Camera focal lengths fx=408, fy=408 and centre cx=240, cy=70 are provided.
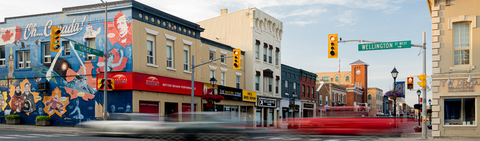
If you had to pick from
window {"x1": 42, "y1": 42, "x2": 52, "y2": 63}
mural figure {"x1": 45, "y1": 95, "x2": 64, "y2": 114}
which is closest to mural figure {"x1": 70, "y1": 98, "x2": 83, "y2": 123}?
mural figure {"x1": 45, "y1": 95, "x2": 64, "y2": 114}

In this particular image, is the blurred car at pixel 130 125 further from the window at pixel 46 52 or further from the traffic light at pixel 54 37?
the window at pixel 46 52

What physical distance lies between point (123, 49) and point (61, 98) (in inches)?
233

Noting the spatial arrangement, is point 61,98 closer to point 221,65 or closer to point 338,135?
point 221,65

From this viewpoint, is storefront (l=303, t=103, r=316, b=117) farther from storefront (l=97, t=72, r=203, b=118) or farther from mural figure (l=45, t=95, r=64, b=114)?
mural figure (l=45, t=95, r=64, b=114)

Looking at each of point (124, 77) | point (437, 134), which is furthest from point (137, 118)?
point (437, 134)

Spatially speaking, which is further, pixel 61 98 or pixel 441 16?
pixel 61 98

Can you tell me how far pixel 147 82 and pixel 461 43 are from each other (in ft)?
62.2

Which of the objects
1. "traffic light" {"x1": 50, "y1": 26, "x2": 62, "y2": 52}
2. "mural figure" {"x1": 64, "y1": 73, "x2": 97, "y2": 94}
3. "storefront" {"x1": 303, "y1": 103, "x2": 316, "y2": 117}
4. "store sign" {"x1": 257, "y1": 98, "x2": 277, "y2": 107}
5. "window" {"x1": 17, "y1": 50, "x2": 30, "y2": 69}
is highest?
"traffic light" {"x1": 50, "y1": 26, "x2": 62, "y2": 52}

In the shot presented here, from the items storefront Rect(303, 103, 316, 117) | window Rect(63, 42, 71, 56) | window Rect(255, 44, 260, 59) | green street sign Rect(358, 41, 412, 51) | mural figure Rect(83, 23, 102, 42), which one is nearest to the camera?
green street sign Rect(358, 41, 412, 51)

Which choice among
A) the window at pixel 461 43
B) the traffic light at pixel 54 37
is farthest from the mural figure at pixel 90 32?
the window at pixel 461 43

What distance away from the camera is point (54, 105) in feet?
94.2

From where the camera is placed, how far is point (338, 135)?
77.7 ft

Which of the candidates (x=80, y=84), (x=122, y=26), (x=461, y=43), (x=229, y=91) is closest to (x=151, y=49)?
(x=122, y=26)

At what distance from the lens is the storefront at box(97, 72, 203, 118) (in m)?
26.6
